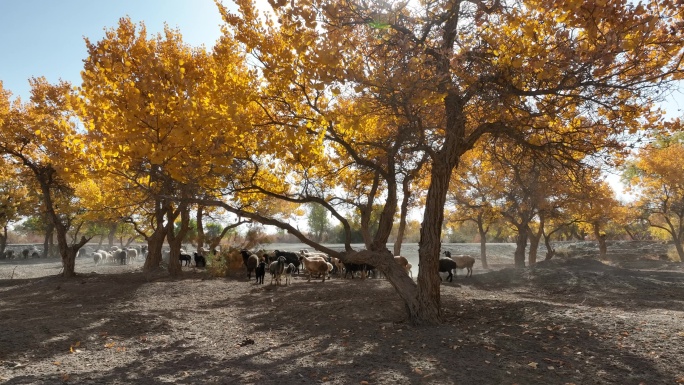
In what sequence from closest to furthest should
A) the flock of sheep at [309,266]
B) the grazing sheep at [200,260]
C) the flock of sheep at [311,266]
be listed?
the flock of sheep at [309,266] → the flock of sheep at [311,266] → the grazing sheep at [200,260]

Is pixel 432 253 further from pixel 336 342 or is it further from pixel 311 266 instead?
pixel 311 266

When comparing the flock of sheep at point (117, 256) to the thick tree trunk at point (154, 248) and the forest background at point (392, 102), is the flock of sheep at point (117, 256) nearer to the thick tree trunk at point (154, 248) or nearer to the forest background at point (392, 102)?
the thick tree trunk at point (154, 248)

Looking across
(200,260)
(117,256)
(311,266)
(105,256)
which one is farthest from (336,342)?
(105,256)

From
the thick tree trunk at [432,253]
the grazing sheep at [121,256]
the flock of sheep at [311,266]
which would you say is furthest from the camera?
the grazing sheep at [121,256]

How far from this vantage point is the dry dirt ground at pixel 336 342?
488 cm

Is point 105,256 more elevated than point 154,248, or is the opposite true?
point 154,248

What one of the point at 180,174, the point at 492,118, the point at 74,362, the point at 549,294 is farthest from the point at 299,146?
the point at 549,294

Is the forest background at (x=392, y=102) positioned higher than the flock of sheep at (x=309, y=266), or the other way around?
the forest background at (x=392, y=102)

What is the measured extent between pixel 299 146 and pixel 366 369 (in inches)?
143

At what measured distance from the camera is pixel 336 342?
21.7ft

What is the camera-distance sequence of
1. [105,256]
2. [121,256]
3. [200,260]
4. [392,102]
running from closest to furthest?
[392,102] → [200,260] → [121,256] → [105,256]

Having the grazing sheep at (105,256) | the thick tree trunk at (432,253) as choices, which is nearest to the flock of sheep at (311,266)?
the thick tree trunk at (432,253)

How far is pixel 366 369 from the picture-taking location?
5.16 metres

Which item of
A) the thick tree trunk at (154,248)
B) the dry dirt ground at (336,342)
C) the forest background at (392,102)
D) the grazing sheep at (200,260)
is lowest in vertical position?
the dry dirt ground at (336,342)
